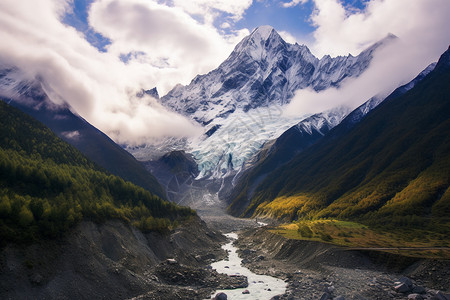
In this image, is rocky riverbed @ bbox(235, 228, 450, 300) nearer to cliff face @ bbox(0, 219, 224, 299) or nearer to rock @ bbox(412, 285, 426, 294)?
rock @ bbox(412, 285, 426, 294)

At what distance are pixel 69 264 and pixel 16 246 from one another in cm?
781

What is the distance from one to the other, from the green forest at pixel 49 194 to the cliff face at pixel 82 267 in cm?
266

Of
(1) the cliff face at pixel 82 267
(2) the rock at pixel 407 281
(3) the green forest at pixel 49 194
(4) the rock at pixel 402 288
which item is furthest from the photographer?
(2) the rock at pixel 407 281

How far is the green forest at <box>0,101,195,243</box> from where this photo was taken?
160 ft

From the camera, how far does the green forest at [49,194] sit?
4862cm

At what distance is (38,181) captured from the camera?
74562 millimetres

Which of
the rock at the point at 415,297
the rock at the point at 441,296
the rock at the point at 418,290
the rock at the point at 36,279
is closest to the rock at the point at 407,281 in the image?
the rock at the point at 418,290

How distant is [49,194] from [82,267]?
34.3 metres

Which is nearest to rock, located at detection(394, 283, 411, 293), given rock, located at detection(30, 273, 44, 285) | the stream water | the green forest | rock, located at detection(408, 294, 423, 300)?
rock, located at detection(408, 294, 423, 300)

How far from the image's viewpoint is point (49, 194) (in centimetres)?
7394

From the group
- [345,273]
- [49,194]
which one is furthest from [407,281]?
[49,194]

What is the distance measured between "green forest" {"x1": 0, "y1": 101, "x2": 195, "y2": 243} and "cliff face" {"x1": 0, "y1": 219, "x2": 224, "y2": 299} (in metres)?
2.66

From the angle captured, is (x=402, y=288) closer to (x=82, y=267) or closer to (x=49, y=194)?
(x=82, y=267)

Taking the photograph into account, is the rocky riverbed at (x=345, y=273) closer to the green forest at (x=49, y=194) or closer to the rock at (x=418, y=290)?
the rock at (x=418, y=290)
